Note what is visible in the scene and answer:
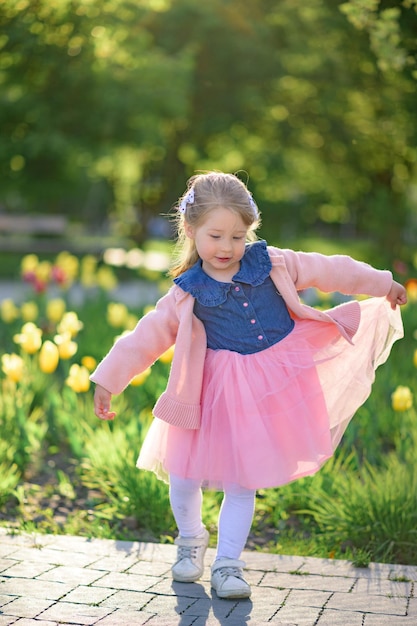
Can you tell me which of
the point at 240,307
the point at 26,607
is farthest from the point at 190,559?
the point at 240,307

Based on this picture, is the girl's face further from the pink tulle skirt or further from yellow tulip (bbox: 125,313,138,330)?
yellow tulip (bbox: 125,313,138,330)

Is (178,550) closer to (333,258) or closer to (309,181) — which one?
(333,258)

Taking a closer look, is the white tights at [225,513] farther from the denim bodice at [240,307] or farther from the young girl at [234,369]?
the denim bodice at [240,307]

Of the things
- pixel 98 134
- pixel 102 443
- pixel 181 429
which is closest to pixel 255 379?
pixel 181 429

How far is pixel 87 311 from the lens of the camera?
26.4ft

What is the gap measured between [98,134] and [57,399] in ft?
38.1

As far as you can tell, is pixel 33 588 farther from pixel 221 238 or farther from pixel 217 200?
pixel 217 200

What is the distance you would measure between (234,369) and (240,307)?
0.22 meters

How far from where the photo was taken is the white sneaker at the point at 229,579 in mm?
3100

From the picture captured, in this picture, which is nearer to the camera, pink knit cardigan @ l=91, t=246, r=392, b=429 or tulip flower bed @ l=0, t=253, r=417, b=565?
pink knit cardigan @ l=91, t=246, r=392, b=429

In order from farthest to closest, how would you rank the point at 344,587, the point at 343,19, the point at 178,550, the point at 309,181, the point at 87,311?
the point at 309,181
the point at 343,19
the point at 87,311
the point at 178,550
the point at 344,587

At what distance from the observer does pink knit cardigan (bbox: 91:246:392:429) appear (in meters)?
3.34

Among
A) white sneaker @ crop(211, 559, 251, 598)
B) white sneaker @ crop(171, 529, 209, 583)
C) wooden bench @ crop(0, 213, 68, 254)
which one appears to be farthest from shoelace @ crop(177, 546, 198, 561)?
wooden bench @ crop(0, 213, 68, 254)

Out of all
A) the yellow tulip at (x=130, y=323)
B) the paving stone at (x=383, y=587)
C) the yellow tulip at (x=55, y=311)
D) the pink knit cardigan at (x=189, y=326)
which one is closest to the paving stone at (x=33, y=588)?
the pink knit cardigan at (x=189, y=326)
